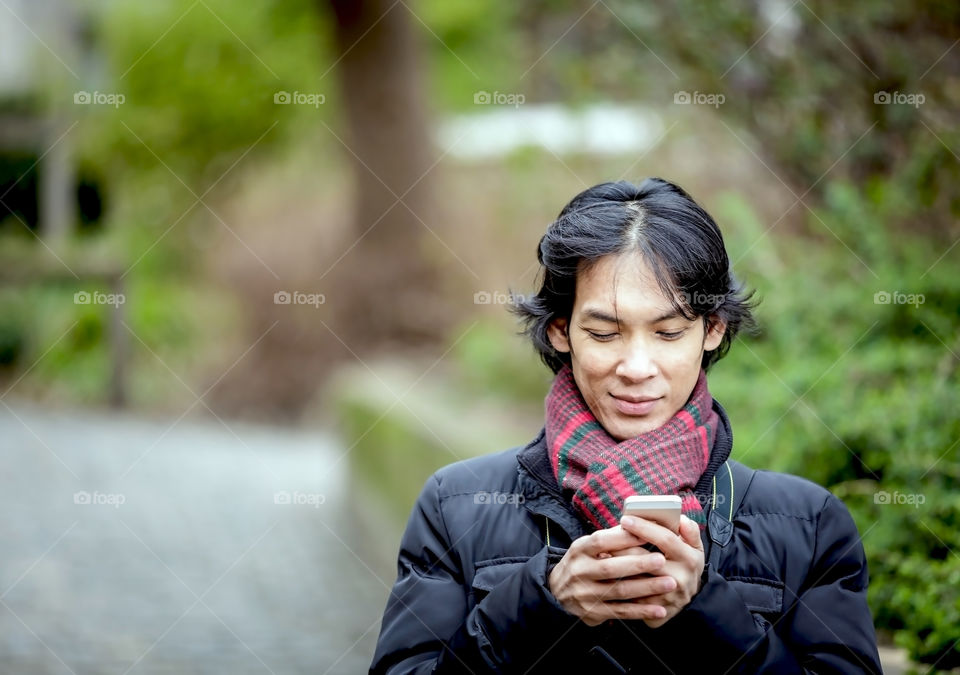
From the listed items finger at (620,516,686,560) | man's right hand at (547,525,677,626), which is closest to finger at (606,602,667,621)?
man's right hand at (547,525,677,626)

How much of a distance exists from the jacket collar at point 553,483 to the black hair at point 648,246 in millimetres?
233

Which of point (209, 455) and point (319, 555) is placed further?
point (209, 455)

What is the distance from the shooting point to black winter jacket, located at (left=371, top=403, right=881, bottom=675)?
214 centimetres

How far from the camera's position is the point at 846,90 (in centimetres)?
638

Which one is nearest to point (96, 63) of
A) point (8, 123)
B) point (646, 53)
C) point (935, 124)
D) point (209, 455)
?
point (8, 123)

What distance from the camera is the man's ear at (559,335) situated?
2402 millimetres

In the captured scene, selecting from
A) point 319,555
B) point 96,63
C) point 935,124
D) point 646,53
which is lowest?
point 319,555

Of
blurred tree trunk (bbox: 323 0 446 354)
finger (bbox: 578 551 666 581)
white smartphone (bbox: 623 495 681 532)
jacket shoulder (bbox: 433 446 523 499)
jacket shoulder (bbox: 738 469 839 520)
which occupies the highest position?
blurred tree trunk (bbox: 323 0 446 354)

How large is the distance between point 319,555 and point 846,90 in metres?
3.92

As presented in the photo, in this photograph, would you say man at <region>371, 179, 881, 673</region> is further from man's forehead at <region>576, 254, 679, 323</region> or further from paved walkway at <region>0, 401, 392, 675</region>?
paved walkway at <region>0, 401, 392, 675</region>

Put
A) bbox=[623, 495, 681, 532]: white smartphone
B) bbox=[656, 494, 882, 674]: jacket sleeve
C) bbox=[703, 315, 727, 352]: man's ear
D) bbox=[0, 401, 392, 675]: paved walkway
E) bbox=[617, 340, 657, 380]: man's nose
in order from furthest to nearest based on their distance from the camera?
bbox=[0, 401, 392, 675]: paved walkway → bbox=[703, 315, 727, 352]: man's ear → bbox=[617, 340, 657, 380]: man's nose → bbox=[656, 494, 882, 674]: jacket sleeve → bbox=[623, 495, 681, 532]: white smartphone

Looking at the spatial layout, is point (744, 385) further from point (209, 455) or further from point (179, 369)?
point (179, 369)

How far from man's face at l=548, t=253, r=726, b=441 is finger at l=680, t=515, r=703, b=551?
287 millimetres

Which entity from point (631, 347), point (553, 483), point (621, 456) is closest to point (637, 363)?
point (631, 347)
